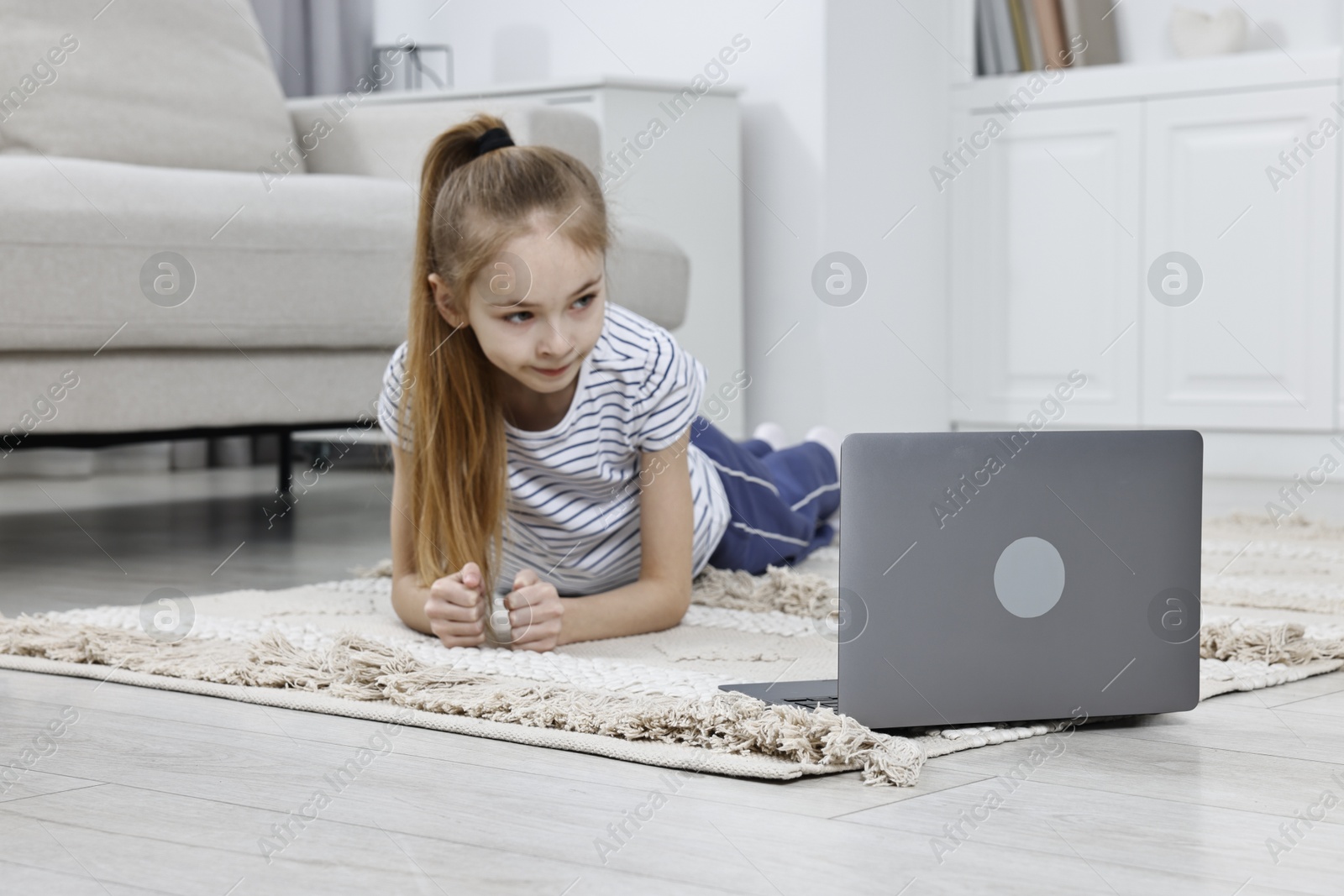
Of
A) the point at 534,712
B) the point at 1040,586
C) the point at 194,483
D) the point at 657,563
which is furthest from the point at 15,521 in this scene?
the point at 1040,586

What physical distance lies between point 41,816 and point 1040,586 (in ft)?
1.74

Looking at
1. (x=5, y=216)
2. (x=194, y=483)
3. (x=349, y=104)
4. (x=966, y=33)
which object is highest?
(x=966, y=33)

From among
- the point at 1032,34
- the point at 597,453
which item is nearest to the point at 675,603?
the point at 597,453

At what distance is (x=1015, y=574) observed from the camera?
2.60 feet

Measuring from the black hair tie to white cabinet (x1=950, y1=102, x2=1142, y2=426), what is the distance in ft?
5.95

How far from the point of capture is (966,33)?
2.88m

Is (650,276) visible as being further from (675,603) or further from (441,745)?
(441,745)

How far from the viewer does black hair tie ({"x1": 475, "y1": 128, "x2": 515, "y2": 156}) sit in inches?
44.8

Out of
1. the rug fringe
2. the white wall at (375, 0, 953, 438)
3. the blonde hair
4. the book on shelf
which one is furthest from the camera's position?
the book on shelf

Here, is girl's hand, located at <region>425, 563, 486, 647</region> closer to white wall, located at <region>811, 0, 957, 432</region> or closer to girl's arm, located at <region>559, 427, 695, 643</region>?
girl's arm, located at <region>559, 427, 695, 643</region>

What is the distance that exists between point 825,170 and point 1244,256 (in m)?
0.76

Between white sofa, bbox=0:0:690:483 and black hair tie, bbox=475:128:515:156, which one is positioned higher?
black hair tie, bbox=475:128:515:156

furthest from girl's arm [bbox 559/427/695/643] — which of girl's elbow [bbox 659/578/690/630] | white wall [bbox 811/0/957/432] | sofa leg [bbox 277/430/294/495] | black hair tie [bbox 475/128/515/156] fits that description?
white wall [bbox 811/0/957/432]

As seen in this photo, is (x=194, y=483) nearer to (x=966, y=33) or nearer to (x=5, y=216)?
(x=5, y=216)
